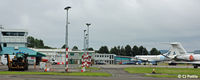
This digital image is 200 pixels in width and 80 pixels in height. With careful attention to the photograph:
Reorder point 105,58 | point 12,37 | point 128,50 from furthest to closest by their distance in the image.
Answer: point 128,50 < point 105,58 < point 12,37

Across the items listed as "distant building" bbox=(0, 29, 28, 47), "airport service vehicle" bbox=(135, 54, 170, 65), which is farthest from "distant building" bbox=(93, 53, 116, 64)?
"distant building" bbox=(0, 29, 28, 47)

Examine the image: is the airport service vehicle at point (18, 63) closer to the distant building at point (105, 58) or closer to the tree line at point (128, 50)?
the distant building at point (105, 58)

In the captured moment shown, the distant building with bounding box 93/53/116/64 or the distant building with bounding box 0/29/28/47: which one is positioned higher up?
the distant building with bounding box 0/29/28/47

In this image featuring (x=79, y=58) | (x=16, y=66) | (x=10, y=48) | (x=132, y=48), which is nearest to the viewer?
(x=16, y=66)

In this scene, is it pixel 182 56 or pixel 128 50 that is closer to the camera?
pixel 182 56

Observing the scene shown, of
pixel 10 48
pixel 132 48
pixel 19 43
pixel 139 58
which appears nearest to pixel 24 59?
pixel 10 48

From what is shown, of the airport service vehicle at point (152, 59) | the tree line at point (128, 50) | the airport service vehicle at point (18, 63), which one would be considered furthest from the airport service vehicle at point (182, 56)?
the tree line at point (128, 50)

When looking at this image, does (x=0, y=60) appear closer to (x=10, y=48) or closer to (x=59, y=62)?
(x=10, y=48)

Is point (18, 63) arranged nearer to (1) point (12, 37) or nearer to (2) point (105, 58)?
(1) point (12, 37)

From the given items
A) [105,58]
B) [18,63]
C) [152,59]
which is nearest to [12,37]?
[18,63]

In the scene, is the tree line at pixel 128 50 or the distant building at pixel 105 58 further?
the tree line at pixel 128 50

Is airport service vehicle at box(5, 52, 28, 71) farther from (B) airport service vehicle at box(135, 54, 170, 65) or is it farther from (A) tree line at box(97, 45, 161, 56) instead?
(A) tree line at box(97, 45, 161, 56)

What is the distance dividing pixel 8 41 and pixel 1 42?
258 cm

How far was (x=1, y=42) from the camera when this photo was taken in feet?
270
